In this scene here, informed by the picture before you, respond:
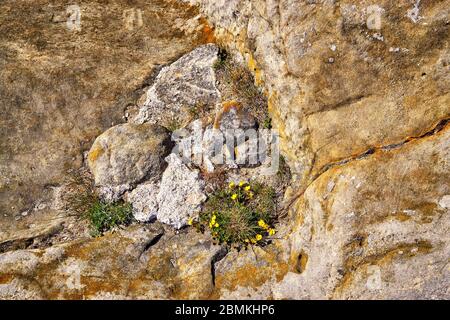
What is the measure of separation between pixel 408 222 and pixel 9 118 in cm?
711

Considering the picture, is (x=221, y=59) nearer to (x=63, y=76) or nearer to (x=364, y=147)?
(x=63, y=76)

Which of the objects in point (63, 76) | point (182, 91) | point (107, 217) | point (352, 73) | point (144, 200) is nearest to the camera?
point (352, 73)

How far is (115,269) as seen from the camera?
6465 millimetres

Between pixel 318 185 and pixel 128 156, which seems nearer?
pixel 318 185

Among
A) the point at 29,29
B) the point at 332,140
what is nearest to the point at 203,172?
the point at 332,140

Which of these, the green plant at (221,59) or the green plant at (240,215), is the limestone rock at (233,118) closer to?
the green plant at (221,59)

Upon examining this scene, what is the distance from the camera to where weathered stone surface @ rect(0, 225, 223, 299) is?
6.23 m

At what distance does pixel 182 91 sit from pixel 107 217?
2732 mm

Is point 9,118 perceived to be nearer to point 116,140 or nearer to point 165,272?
point 116,140

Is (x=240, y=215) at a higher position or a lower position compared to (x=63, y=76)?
lower

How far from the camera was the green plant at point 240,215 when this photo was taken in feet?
22.2

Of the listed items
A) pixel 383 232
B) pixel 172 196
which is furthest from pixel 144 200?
pixel 383 232

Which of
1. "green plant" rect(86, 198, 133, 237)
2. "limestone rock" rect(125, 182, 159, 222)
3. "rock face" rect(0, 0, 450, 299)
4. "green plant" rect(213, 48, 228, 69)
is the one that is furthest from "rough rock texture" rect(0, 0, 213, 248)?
"limestone rock" rect(125, 182, 159, 222)

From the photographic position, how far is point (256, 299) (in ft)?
20.0
